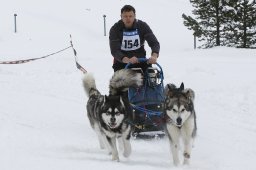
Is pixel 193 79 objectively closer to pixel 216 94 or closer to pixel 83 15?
pixel 216 94

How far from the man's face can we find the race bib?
12 centimetres

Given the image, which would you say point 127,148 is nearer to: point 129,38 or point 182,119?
point 182,119

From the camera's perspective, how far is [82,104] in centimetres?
999

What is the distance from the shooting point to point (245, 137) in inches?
298

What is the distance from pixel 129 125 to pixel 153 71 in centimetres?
128

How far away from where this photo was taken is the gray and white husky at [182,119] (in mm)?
5684

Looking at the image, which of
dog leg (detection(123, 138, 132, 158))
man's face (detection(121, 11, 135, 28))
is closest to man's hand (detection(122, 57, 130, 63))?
man's face (detection(121, 11, 135, 28))

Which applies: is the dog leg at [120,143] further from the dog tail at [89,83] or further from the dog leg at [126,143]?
the dog tail at [89,83]

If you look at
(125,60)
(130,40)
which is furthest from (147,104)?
(130,40)

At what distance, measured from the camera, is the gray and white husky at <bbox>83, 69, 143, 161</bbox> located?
602cm

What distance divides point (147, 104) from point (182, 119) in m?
1.44

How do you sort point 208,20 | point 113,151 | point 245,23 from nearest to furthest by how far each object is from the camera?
point 113,151
point 245,23
point 208,20

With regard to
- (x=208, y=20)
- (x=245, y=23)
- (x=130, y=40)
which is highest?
(x=208, y=20)

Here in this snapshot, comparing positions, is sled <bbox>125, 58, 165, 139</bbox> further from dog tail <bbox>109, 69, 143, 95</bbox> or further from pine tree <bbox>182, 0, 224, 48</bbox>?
pine tree <bbox>182, 0, 224, 48</bbox>
